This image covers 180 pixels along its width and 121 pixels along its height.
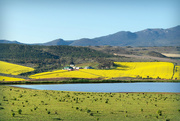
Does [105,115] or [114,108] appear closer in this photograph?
[105,115]

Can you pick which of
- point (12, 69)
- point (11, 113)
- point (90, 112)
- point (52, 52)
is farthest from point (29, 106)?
point (52, 52)

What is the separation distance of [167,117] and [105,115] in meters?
5.98

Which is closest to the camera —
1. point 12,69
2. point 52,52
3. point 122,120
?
point 122,120

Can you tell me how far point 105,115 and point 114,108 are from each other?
447cm

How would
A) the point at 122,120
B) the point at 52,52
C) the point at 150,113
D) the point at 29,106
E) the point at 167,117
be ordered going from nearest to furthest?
the point at 122,120
the point at 167,117
the point at 150,113
the point at 29,106
the point at 52,52

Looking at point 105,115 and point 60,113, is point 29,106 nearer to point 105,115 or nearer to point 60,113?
point 60,113

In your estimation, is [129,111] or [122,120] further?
[129,111]

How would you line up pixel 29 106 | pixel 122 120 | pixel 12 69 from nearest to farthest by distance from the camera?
pixel 122 120 → pixel 29 106 → pixel 12 69

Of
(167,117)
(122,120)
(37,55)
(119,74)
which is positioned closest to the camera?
(122,120)

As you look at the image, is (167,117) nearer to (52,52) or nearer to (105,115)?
(105,115)

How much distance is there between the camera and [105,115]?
28078mm

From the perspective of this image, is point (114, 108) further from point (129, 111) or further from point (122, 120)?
point (122, 120)

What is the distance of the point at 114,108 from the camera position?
106ft

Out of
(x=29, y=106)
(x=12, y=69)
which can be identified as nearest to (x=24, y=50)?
(x=12, y=69)
